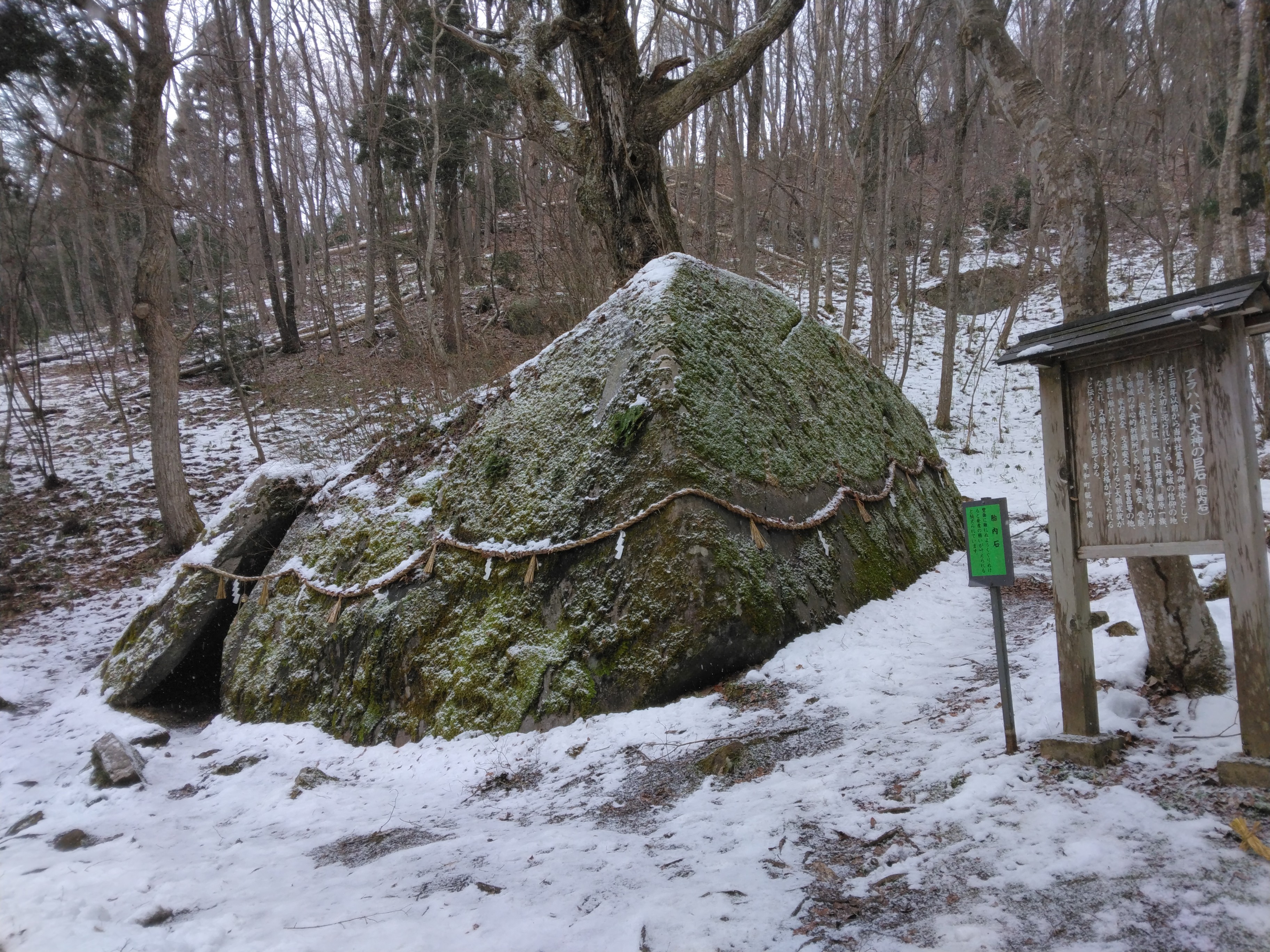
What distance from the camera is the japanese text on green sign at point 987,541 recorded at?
307 centimetres

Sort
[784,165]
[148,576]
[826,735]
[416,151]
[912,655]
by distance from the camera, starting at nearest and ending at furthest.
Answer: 1. [826,735]
2. [912,655]
3. [148,576]
4. [416,151]
5. [784,165]

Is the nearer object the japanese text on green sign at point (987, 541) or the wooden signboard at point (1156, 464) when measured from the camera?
the wooden signboard at point (1156, 464)

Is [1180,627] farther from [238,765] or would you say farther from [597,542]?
[238,765]

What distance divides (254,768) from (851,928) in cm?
408

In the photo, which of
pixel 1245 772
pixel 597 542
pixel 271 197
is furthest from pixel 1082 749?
Answer: pixel 271 197

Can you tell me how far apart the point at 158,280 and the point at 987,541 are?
1096 centimetres

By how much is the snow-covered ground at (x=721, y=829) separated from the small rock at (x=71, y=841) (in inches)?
2.6

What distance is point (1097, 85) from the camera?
19969 mm

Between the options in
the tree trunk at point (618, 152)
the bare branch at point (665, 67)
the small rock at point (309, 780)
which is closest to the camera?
the small rock at point (309, 780)

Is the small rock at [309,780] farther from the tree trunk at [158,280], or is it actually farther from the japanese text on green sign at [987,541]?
the tree trunk at [158,280]

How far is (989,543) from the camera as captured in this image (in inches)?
121

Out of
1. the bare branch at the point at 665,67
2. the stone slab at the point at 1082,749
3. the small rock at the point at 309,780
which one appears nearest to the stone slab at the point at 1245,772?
the stone slab at the point at 1082,749

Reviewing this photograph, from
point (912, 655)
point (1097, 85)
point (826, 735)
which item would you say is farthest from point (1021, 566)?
point (1097, 85)

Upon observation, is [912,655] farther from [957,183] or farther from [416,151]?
[416,151]
